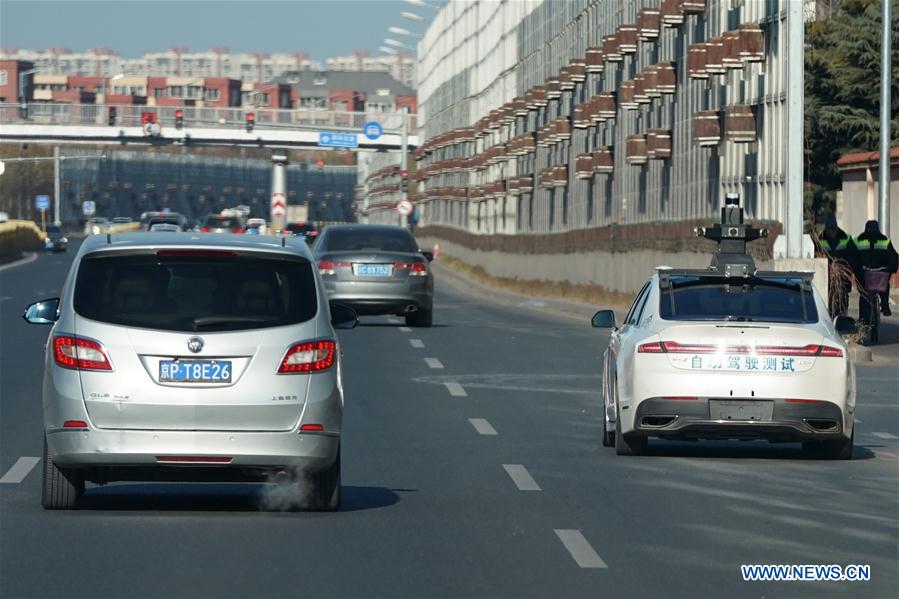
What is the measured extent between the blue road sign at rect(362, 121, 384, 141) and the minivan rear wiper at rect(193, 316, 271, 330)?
4163 inches

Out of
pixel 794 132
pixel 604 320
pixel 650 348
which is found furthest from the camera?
pixel 794 132

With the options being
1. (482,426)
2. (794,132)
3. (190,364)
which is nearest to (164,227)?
(794,132)

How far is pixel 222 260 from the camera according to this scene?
1130 cm

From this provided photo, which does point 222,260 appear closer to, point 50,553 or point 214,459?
point 214,459

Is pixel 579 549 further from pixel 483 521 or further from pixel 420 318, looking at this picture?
pixel 420 318

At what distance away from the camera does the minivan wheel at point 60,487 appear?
37.8ft

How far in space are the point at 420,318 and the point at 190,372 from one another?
73.3 feet

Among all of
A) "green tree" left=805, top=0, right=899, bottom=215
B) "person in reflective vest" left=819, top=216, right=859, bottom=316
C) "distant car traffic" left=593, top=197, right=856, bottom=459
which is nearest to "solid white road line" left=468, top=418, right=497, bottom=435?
"distant car traffic" left=593, top=197, right=856, bottom=459

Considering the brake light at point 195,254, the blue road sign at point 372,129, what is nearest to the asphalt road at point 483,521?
the brake light at point 195,254

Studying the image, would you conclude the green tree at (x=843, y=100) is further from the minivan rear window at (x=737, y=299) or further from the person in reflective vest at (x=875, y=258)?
the minivan rear window at (x=737, y=299)

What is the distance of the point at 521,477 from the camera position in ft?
45.4

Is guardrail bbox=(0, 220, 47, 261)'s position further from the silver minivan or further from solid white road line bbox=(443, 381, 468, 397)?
the silver minivan

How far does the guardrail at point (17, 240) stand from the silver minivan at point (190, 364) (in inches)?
2702

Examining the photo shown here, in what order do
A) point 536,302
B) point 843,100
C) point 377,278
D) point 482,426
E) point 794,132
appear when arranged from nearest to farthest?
point 482,426 < point 794,132 < point 377,278 < point 536,302 < point 843,100
